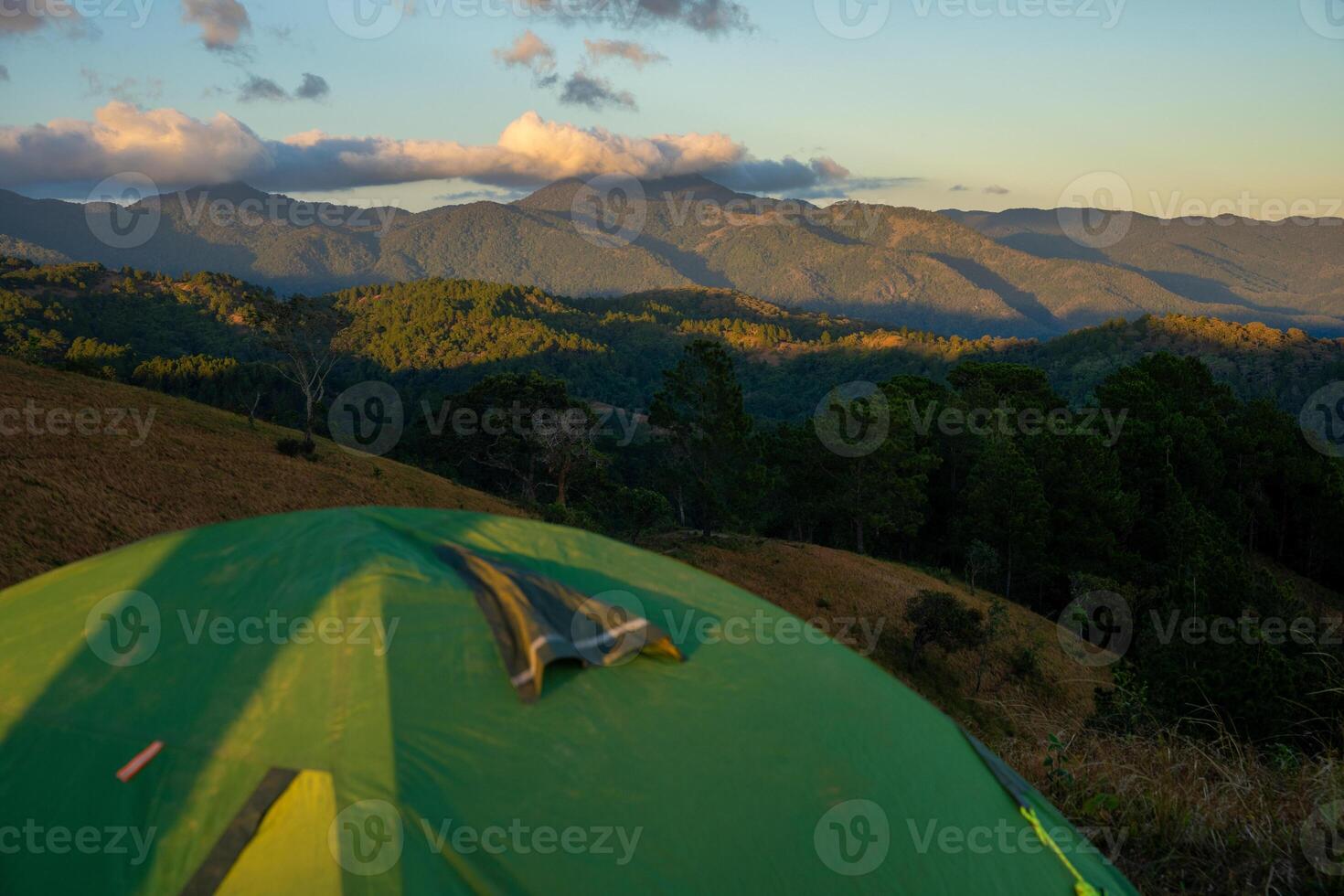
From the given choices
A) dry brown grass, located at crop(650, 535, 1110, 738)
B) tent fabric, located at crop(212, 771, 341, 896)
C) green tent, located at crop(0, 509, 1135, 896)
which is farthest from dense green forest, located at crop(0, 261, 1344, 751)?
tent fabric, located at crop(212, 771, 341, 896)

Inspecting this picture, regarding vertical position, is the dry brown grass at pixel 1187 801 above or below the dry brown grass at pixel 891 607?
above

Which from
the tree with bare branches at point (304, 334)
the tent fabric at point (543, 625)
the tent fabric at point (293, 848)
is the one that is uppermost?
the tent fabric at point (543, 625)

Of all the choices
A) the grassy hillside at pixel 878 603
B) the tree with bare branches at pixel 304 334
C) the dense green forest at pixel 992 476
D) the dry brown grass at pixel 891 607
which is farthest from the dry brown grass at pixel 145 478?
the dry brown grass at pixel 891 607

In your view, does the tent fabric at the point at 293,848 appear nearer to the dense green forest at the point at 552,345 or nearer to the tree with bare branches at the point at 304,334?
the tree with bare branches at the point at 304,334

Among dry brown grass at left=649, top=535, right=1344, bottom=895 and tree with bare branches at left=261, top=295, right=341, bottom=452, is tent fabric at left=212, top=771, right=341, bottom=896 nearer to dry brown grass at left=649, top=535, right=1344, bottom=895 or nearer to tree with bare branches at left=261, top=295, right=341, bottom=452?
dry brown grass at left=649, top=535, right=1344, bottom=895

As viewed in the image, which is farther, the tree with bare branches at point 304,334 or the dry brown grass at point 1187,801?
the tree with bare branches at point 304,334

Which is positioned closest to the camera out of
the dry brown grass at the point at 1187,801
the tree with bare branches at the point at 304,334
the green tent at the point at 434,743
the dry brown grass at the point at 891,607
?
the green tent at the point at 434,743
